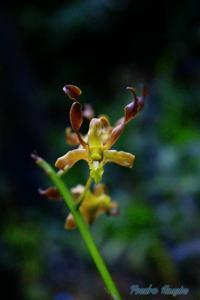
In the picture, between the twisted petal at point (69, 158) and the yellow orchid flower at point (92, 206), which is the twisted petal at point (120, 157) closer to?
the twisted petal at point (69, 158)

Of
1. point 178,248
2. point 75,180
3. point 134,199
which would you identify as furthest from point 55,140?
point 178,248

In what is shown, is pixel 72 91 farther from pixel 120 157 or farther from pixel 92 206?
pixel 92 206

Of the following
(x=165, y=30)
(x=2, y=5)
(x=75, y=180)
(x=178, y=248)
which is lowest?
(x=178, y=248)

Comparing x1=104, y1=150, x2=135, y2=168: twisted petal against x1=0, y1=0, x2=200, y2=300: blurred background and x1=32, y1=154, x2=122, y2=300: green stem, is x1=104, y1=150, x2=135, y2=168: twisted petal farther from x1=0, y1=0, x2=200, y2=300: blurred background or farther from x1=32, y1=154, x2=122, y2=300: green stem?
x1=0, y1=0, x2=200, y2=300: blurred background

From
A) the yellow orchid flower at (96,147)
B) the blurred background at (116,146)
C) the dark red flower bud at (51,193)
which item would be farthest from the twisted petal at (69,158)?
the blurred background at (116,146)

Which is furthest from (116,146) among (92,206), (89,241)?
(89,241)

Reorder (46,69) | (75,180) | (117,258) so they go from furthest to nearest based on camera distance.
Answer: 1. (46,69)
2. (75,180)
3. (117,258)

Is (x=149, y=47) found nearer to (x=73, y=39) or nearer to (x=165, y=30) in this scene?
(x=165, y=30)
